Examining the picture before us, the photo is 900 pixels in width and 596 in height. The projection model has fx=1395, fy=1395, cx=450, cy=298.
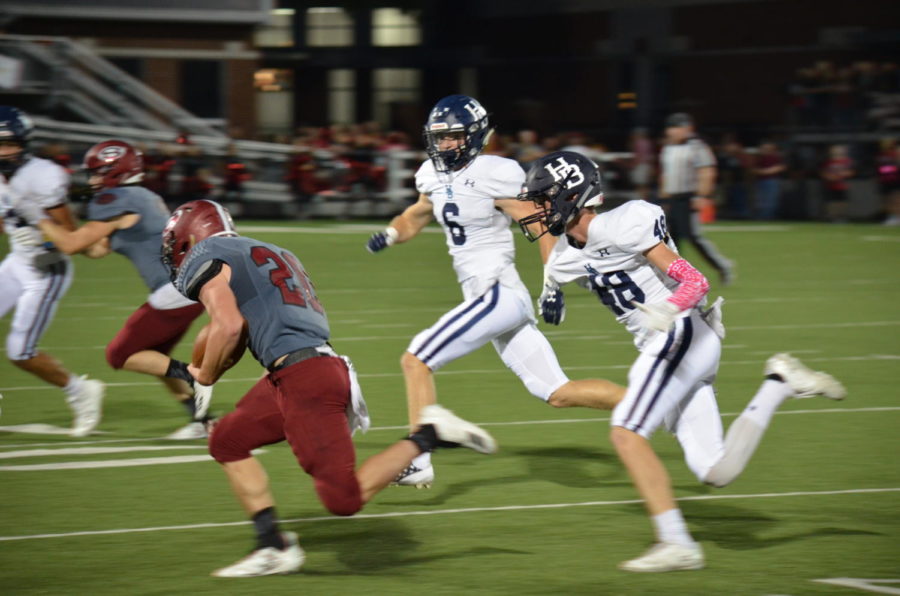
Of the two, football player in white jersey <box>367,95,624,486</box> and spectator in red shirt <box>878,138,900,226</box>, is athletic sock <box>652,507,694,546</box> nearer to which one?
football player in white jersey <box>367,95,624,486</box>

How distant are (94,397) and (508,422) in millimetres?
2480

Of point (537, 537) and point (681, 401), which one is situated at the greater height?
point (681, 401)

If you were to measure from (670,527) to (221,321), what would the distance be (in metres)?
1.86

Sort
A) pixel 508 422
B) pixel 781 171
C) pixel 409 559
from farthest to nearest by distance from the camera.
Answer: pixel 781 171, pixel 508 422, pixel 409 559

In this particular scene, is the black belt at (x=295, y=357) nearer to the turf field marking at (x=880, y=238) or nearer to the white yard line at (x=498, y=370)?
the white yard line at (x=498, y=370)

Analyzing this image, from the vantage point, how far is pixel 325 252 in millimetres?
19781

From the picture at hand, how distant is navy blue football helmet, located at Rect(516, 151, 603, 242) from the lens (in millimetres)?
5676

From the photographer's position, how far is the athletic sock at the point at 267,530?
5.30 metres

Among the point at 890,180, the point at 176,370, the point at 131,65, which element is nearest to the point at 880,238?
the point at 890,180

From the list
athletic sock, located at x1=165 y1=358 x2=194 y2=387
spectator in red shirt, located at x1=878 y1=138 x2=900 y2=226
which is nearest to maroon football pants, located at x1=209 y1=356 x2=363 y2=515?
athletic sock, located at x1=165 y1=358 x2=194 y2=387

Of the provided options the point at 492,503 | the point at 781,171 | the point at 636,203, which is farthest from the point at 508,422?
the point at 781,171

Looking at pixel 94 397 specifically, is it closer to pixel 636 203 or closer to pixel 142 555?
pixel 142 555

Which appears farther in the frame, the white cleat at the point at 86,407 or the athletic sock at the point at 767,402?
the white cleat at the point at 86,407

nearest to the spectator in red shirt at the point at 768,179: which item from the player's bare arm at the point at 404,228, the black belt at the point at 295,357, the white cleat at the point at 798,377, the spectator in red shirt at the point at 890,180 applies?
the spectator in red shirt at the point at 890,180
